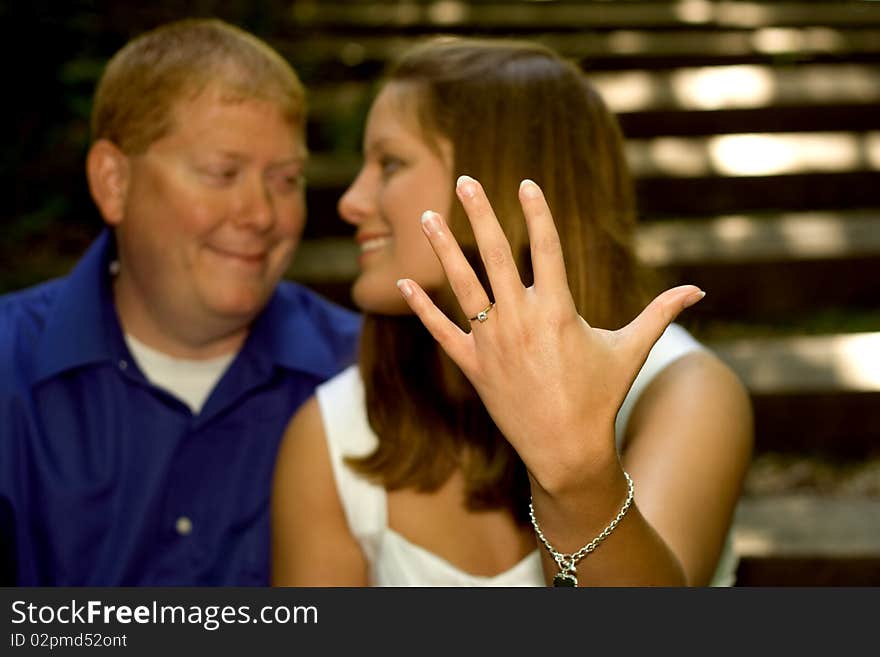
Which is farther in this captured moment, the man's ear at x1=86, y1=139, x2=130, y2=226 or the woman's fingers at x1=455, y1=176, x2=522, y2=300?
the man's ear at x1=86, y1=139, x2=130, y2=226

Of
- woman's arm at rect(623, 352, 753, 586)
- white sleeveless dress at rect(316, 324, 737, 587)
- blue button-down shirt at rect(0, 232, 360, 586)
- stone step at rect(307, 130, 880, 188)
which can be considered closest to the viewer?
woman's arm at rect(623, 352, 753, 586)

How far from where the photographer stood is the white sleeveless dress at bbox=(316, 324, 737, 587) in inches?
60.6

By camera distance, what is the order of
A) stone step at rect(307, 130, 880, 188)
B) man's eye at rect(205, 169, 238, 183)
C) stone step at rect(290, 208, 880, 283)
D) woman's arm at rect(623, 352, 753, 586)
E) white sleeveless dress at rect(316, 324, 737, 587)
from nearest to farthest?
woman's arm at rect(623, 352, 753, 586), white sleeveless dress at rect(316, 324, 737, 587), man's eye at rect(205, 169, 238, 183), stone step at rect(290, 208, 880, 283), stone step at rect(307, 130, 880, 188)

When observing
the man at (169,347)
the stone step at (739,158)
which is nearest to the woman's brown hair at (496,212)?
the man at (169,347)

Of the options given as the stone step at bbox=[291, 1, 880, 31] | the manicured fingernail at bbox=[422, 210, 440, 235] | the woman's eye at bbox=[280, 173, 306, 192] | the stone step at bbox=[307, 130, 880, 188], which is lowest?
the stone step at bbox=[307, 130, 880, 188]

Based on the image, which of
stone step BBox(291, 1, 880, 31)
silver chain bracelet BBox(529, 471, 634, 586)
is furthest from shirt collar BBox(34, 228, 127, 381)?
stone step BBox(291, 1, 880, 31)

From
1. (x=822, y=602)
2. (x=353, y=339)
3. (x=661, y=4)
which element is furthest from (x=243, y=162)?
(x=661, y=4)

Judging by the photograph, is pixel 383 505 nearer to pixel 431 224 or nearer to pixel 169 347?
pixel 169 347

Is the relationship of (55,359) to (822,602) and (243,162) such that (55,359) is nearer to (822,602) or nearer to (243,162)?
(243,162)

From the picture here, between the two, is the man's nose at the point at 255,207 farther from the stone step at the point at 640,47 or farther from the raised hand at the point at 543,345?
the stone step at the point at 640,47

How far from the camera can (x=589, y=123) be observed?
60.8 inches

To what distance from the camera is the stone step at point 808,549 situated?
185 centimetres

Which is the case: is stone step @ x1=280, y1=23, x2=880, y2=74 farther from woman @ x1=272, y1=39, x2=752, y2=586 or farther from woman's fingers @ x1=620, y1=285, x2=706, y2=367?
woman's fingers @ x1=620, y1=285, x2=706, y2=367

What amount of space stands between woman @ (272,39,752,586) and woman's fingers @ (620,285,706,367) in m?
0.41
